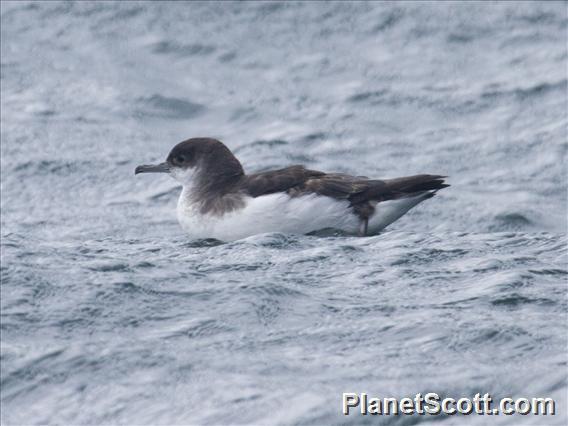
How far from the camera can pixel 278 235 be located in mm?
10773

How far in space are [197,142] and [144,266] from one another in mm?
2923

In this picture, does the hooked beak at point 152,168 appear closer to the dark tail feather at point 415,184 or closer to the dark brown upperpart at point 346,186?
the dark brown upperpart at point 346,186

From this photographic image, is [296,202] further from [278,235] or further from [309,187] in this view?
[278,235]

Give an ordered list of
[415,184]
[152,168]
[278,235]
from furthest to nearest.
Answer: [152,168] → [415,184] → [278,235]

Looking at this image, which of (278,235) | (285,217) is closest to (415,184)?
(285,217)

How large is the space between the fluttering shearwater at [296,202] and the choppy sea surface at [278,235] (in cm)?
24

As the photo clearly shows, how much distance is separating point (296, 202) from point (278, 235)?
1.03 ft

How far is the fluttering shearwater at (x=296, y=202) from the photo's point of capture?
10.9 meters

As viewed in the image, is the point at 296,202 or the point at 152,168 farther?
the point at 152,168

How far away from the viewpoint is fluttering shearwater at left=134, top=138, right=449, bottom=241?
35.7ft

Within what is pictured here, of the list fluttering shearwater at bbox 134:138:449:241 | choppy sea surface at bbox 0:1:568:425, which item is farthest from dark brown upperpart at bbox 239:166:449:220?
choppy sea surface at bbox 0:1:568:425

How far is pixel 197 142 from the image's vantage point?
12.1 m

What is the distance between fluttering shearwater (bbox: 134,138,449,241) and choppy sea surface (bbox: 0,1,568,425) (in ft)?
0.78

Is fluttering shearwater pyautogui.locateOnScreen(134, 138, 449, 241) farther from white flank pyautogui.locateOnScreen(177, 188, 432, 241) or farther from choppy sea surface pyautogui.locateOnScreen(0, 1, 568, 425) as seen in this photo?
choppy sea surface pyautogui.locateOnScreen(0, 1, 568, 425)
